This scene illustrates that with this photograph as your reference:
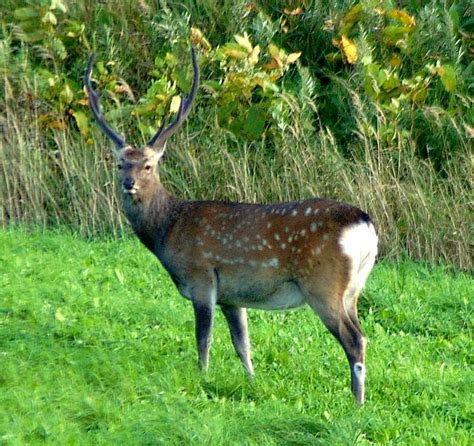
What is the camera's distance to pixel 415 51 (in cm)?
1312

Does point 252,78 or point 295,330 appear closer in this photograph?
point 295,330

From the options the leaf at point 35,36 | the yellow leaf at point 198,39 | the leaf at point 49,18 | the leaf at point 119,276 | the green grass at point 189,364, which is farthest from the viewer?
the leaf at point 35,36

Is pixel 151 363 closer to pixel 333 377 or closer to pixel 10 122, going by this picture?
pixel 333 377

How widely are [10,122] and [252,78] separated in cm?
242

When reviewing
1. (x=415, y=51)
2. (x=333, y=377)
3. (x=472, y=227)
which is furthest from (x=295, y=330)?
(x=415, y=51)

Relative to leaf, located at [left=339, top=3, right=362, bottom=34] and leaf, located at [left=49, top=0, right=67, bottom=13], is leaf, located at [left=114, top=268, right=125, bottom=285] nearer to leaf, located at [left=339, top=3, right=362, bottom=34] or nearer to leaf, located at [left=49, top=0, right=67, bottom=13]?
A: leaf, located at [left=49, top=0, right=67, bottom=13]

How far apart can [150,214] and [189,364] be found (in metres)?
1.25

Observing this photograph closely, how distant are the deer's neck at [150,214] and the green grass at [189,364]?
0.60 metres

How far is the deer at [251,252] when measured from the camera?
22.8 ft

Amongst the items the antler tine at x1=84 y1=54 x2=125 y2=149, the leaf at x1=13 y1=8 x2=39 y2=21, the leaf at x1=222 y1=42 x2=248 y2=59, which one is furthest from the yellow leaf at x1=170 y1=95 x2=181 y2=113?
the antler tine at x1=84 y1=54 x2=125 y2=149

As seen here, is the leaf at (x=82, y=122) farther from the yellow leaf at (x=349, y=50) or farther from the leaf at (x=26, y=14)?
the yellow leaf at (x=349, y=50)

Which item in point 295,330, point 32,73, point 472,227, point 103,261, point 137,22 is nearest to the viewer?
point 295,330

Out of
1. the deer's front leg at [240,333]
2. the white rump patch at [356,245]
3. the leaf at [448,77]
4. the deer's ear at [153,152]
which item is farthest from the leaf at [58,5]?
the white rump patch at [356,245]

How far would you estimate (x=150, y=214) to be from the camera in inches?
316
